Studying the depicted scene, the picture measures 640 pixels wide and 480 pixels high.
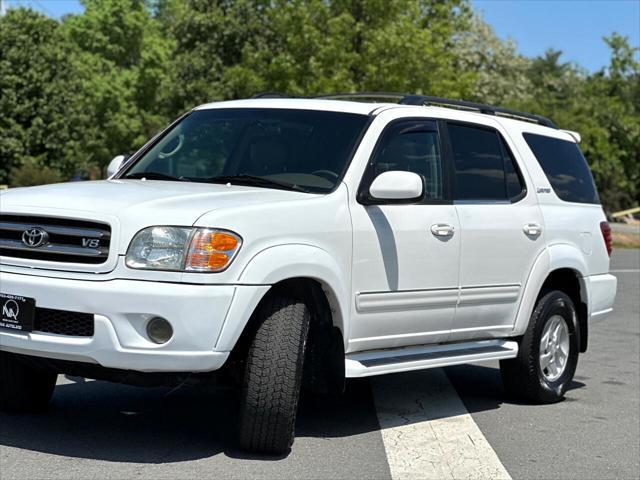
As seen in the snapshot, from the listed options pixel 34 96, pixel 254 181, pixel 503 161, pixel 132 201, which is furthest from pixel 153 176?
pixel 34 96

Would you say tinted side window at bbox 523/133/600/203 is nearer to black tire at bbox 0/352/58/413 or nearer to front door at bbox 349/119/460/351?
front door at bbox 349/119/460/351

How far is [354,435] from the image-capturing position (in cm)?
640

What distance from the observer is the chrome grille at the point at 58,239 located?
541 centimetres

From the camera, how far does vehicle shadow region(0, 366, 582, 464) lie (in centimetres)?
573

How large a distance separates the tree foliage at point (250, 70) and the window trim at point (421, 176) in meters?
11.8

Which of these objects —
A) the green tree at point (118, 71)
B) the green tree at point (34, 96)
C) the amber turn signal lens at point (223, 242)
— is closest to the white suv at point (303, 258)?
the amber turn signal lens at point (223, 242)

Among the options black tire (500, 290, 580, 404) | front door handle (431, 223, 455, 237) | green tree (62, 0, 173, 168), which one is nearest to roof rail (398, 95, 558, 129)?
front door handle (431, 223, 455, 237)

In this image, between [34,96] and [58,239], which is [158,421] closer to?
[58,239]

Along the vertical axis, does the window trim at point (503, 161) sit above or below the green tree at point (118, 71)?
above

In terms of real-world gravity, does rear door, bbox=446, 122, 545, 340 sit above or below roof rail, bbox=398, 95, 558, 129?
below

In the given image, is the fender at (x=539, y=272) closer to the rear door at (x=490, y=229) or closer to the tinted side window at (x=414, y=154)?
the rear door at (x=490, y=229)

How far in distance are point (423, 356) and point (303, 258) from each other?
1.36 meters

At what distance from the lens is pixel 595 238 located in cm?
845

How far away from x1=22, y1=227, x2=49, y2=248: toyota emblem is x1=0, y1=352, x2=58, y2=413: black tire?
Answer: 94cm
